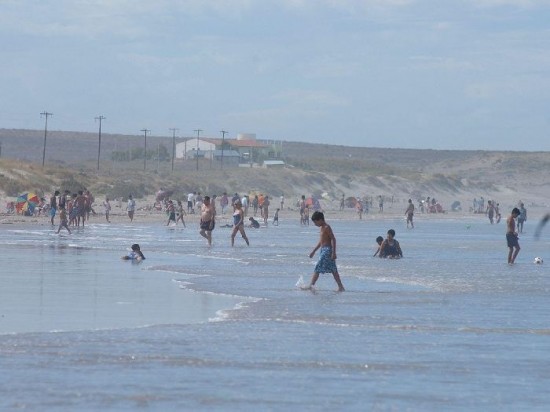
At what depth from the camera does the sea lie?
371 inches

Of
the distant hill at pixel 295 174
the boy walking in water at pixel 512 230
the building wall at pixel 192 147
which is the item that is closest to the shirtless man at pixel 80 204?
the boy walking in water at pixel 512 230

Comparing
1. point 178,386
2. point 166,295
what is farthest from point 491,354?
point 166,295

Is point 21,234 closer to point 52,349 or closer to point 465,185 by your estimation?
point 52,349

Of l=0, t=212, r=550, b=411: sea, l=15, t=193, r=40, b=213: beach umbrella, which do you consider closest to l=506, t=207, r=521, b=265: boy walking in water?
l=0, t=212, r=550, b=411: sea

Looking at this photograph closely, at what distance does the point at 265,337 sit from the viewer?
12.8m

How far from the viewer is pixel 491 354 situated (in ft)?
38.8

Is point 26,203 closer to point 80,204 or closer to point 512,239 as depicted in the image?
point 80,204

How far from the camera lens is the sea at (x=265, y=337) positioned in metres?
9.43

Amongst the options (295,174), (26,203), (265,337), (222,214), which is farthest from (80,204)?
(295,174)

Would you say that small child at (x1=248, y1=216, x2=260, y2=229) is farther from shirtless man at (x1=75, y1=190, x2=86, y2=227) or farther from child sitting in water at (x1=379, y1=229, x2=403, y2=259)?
child sitting in water at (x1=379, y1=229, x2=403, y2=259)

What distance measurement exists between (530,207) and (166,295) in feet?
286

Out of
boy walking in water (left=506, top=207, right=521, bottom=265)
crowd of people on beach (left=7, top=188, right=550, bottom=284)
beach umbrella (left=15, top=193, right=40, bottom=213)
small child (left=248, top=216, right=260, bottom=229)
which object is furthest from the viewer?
beach umbrella (left=15, top=193, right=40, bottom=213)

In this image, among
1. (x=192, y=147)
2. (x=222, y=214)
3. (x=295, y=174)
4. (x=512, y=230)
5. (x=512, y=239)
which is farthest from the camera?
(x=192, y=147)

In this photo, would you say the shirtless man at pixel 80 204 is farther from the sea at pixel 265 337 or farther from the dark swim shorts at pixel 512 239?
the dark swim shorts at pixel 512 239
